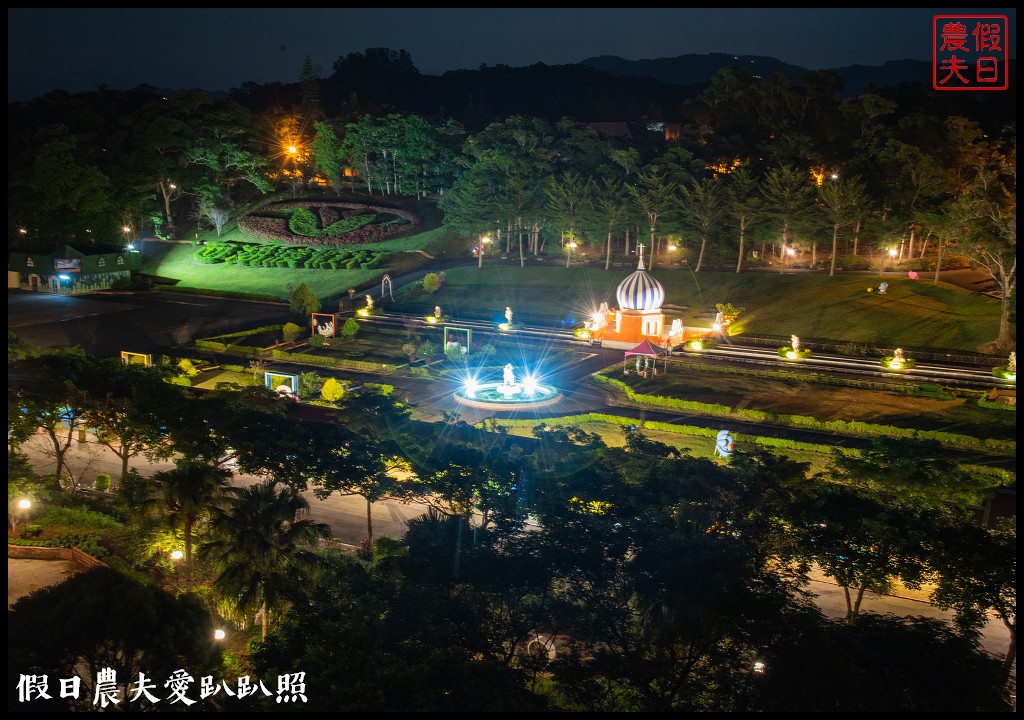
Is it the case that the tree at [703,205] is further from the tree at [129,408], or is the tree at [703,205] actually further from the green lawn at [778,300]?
the tree at [129,408]

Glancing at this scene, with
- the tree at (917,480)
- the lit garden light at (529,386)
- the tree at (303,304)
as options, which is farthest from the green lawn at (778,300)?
the tree at (917,480)

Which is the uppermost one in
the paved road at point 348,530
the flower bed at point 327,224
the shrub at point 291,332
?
the flower bed at point 327,224

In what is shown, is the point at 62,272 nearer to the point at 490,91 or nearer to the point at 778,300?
the point at 778,300

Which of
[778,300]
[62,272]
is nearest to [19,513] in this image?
[62,272]

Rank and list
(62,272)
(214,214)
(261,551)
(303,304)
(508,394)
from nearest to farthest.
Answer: (261,551), (508,394), (303,304), (62,272), (214,214)

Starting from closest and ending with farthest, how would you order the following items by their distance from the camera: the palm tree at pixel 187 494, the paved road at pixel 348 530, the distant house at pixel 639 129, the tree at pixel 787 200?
the paved road at pixel 348 530 → the palm tree at pixel 187 494 → the tree at pixel 787 200 → the distant house at pixel 639 129
